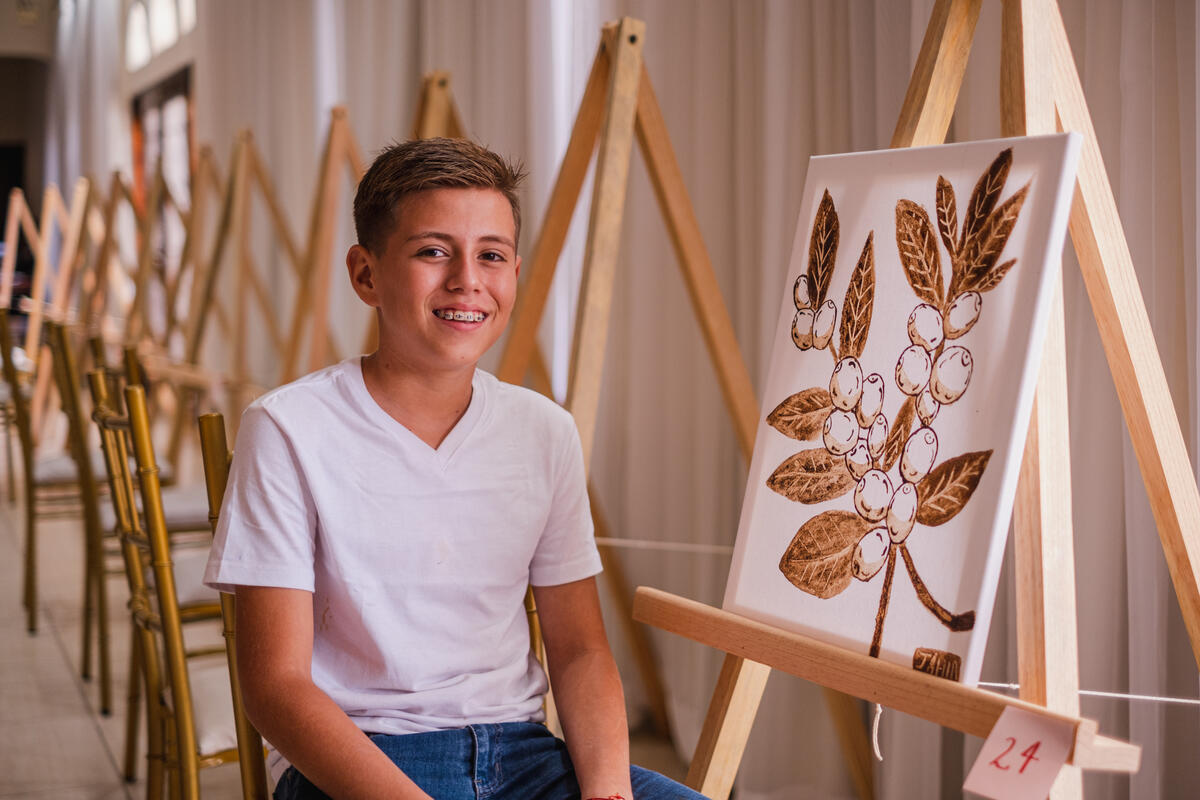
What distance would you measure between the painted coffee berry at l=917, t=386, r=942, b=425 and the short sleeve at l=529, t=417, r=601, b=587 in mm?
418

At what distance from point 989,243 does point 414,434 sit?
679 millimetres

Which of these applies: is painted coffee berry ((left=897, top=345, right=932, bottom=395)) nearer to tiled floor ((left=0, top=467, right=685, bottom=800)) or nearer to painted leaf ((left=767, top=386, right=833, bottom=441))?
painted leaf ((left=767, top=386, right=833, bottom=441))

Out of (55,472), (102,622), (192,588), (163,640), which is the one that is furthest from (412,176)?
(55,472)

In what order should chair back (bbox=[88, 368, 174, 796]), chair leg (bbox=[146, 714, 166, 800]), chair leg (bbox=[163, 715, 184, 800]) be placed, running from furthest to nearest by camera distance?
chair leg (bbox=[146, 714, 166, 800])
chair back (bbox=[88, 368, 174, 796])
chair leg (bbox=[163, 715, 184, 800])

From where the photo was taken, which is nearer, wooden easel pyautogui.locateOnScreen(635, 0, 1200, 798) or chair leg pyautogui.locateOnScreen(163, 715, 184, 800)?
wooden easel pyautogui.locateOnScreen(635, 0, 1200, 798)

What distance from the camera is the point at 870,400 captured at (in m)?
1.36

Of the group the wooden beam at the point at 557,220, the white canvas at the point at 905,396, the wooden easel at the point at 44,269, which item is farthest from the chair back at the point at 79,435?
the wooden easel at the point at 44,269

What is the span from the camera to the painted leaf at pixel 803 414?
142 centimetres

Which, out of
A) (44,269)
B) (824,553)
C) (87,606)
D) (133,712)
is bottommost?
(133,712)

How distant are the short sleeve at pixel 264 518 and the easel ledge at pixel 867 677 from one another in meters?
0.48

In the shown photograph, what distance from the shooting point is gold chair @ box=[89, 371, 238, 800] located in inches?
69.5

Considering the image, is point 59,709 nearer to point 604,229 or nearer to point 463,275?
point 604,229

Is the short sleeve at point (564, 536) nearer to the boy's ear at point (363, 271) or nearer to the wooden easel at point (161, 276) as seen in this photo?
the boy's ear at point (363, 271)
